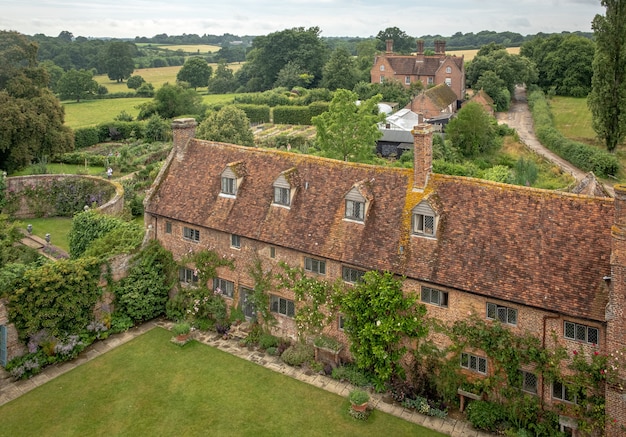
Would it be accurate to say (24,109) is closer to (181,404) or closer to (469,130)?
(181,404)

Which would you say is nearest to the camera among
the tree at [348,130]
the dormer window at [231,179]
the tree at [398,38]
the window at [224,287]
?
the window at [224,287]

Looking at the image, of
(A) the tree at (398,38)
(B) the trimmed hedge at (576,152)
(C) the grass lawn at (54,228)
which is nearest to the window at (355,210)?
(C) the grass lawn at (54,228)

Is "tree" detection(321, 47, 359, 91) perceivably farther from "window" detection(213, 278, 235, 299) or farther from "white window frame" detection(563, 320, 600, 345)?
"white window frame" detection(563, 320, 600, 345)

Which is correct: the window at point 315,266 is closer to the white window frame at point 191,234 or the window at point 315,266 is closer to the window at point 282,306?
the window at point 282,306

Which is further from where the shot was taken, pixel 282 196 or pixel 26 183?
pixel 26 183

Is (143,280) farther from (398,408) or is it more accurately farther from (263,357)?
(398,408)

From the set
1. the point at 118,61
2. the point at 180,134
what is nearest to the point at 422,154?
the point at 180,134
